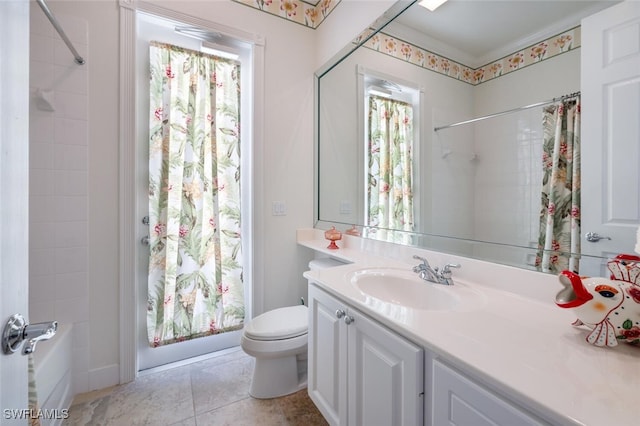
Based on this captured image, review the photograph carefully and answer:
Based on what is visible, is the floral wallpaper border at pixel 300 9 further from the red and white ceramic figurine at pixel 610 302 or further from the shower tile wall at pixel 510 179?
the red and white ceramic figurine at pixel 610 302

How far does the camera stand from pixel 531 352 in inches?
24.2

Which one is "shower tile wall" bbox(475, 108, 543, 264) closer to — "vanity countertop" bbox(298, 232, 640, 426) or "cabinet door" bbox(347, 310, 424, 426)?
"vanity countertop" bbox(298, 232, 640, 426)

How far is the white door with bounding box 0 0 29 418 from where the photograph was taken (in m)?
0.44

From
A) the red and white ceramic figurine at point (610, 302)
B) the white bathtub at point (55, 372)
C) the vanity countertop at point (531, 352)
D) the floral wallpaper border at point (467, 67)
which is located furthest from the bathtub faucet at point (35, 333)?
the floral wallpaper border at point (467, 67)

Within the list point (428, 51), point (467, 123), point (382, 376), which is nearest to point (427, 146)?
point (467, 123)

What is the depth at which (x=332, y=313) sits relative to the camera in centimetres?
111

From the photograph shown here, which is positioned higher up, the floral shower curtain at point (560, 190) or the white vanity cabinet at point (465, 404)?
the floral shower curtain at point (560, 190)

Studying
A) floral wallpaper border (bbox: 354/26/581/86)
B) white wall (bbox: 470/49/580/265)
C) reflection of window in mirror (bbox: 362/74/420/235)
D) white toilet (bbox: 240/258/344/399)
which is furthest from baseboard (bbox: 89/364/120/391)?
floral wallpaper border (bbox: 354/26/581/86)

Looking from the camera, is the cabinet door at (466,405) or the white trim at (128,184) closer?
the cabinet door at (466,405)

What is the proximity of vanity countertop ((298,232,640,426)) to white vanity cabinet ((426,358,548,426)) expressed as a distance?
0.02m

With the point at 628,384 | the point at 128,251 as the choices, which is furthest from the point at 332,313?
the point at 128,251

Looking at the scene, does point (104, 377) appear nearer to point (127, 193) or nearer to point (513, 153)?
point (127, 193)

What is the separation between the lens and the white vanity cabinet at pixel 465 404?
0.53 metres

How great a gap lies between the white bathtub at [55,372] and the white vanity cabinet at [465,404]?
153 cm
